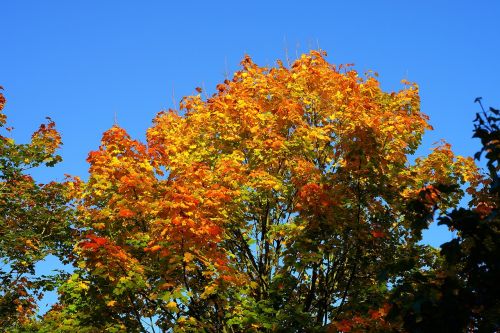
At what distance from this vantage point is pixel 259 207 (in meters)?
16.8

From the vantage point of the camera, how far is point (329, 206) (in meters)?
12.4

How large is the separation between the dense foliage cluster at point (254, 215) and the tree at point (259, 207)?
0.18 ft

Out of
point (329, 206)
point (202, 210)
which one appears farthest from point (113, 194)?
point (329, 206)

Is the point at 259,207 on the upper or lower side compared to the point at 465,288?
upper

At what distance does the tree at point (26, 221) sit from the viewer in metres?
19.9

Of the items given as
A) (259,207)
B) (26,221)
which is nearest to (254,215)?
(259,207)

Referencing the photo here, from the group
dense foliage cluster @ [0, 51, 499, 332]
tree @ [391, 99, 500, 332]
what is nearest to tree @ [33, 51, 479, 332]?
dense foliage cluster @ [0, 51, 499, 332]

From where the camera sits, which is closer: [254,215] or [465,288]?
[465,288]

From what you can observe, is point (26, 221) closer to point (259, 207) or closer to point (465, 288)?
point (259, 207)

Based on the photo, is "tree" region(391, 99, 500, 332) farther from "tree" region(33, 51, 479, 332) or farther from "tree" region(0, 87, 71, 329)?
"tree" region(0, 87, 71, 329)

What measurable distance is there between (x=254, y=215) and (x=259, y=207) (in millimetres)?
340

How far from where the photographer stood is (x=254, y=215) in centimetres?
1689

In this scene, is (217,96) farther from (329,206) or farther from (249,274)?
(329,206)

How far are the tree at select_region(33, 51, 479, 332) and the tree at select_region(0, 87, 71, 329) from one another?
4904mm
